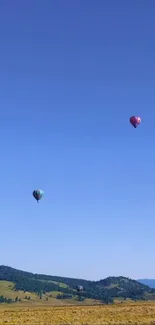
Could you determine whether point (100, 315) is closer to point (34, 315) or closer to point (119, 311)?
point (119, 311)

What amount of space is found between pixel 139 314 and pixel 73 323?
39.2 feet

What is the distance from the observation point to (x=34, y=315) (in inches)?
2162

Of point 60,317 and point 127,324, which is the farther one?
point 60,317

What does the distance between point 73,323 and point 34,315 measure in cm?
1137

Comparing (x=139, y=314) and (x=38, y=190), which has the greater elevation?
(x=38, y=190)

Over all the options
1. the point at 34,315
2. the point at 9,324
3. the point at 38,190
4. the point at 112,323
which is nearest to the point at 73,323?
the point at 112,323

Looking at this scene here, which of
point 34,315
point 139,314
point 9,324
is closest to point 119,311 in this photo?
point 139,314

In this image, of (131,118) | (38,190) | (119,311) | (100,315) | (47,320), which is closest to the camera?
(47,320)

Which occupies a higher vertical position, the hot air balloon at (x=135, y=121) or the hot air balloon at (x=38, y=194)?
the hot air balloon at (x=135, y=121)

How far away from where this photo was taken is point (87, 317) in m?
50.7

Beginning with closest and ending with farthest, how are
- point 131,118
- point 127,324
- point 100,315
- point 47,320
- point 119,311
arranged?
point 127,324
point 47,320
point 100,315
point 119,311
point 131,118

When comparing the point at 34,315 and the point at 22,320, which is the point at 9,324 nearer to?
the point at 22,320

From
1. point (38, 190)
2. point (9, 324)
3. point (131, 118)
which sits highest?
point (131, 118)

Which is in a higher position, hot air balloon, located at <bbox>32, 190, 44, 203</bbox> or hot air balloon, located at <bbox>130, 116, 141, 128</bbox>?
hot air balloon, located at <bbox>130, 116, 141, 128</bbox>
